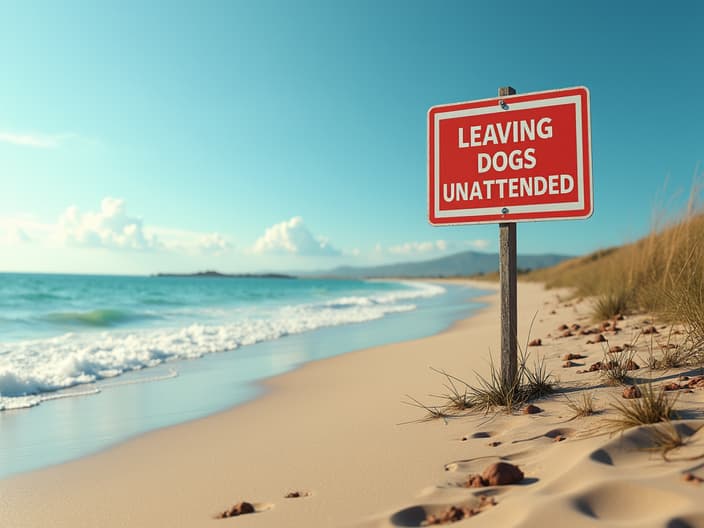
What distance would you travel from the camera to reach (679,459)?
7.45 feet

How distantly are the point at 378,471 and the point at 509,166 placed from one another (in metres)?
2.39

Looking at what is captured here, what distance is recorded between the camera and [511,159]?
3842mm

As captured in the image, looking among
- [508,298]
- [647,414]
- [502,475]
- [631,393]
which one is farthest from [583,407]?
[502,475]

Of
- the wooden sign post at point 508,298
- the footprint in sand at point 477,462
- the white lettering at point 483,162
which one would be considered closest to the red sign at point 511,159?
the white lettering at point 483,162

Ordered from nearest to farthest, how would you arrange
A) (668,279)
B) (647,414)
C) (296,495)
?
(296,495)
(647,414)
(668,279)

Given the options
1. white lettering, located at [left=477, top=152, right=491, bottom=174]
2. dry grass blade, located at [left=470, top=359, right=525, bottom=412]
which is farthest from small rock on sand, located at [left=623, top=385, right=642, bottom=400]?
white lettering, located at [left=477, top=152, right=491, bottom=174]

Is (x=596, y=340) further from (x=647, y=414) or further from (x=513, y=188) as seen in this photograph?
(x=647, y=414)

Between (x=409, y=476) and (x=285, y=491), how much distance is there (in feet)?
2.11

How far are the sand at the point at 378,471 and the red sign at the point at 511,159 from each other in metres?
1.44

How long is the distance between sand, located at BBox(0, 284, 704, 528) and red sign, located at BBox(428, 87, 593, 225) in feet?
4.72

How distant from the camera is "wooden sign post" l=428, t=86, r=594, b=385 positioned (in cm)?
365

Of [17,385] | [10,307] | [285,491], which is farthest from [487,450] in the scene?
[10,307]

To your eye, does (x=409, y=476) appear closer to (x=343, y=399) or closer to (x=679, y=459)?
(x=679, y=459)

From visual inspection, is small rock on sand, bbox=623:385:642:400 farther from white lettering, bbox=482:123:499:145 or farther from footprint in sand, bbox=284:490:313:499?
footprint in sand, bbox=284:490:313:499
